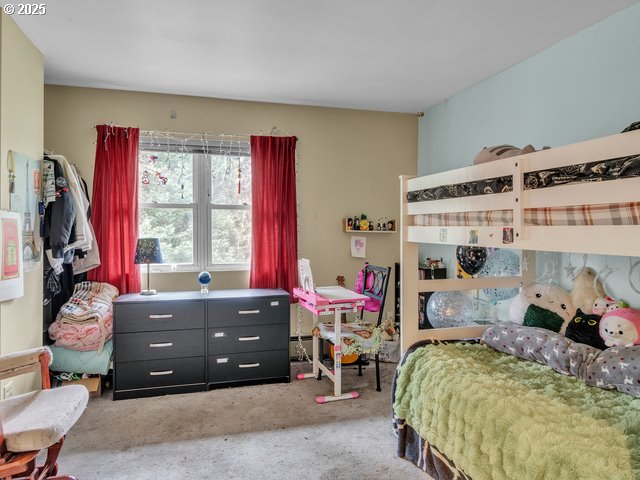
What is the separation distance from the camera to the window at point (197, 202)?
3.82 meters

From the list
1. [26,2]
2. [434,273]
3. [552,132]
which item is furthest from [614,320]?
[26,2]

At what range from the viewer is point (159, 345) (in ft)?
10.7

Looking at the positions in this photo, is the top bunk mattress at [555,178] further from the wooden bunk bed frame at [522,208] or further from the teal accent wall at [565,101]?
the teal accent wall at [565,101]

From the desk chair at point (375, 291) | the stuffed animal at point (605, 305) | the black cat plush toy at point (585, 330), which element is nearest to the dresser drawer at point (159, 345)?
the desk chair at point (375, 291)

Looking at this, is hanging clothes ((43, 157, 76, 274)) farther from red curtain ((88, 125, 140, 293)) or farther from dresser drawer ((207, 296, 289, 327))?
dresser drawer ((207, 296, 289, 327))

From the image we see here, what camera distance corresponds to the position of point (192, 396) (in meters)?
3.26

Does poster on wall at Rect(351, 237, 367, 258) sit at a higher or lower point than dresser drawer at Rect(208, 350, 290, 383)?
higher

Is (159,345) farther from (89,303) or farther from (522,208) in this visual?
(522,208)

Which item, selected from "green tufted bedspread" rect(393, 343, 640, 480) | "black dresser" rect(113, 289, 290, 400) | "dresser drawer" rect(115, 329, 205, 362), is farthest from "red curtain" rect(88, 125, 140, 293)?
"green tufted bedspread" rect(393, 343, 640, 480)

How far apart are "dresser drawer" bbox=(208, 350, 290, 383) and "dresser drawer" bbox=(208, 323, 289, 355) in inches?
1.9

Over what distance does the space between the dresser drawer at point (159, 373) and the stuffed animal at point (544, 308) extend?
2.39 metres

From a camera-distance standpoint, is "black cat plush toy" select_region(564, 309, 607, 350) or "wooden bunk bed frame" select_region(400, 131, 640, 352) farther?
"black cat plush toy" select_region(564, 309, 607, 350)

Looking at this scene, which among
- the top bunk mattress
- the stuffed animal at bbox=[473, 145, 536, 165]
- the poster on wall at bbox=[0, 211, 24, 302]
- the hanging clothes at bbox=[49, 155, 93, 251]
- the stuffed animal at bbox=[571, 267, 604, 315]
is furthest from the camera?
the hanging clothes at bbox=[49, 155, 93, 251]

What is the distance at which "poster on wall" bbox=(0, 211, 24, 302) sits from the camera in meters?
2.37
